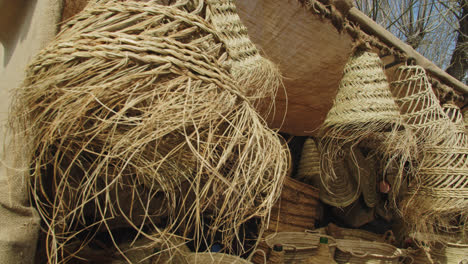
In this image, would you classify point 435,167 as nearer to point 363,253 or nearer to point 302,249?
point 363,253

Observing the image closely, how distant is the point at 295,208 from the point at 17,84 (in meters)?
1.08

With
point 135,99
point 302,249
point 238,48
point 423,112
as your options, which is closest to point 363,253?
point 302,249

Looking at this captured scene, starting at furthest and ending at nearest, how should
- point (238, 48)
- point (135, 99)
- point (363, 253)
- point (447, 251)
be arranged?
point (447, 251)
point (363, 253)
point (238, 48)
point (135, 99)

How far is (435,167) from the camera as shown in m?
1.14

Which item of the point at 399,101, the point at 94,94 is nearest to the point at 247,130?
the point at 94,94

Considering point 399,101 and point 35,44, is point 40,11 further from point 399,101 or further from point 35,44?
point 399,101

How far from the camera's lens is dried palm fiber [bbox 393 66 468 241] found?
43.6 inches

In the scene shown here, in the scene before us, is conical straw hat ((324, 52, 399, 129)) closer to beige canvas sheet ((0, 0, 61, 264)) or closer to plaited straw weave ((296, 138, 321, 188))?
plaited straw weave ((296, 138, 321, 188))

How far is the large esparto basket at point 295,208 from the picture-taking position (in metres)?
1.31

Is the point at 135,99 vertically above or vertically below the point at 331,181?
above

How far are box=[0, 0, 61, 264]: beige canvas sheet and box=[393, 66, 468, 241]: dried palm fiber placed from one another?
3.32 ft

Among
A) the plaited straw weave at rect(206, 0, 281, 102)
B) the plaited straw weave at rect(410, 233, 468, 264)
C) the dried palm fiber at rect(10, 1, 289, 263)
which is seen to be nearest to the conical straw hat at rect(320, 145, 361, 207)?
the plaited straw weave at rect(410, 233, 468, 264)

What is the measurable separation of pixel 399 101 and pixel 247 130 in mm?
903

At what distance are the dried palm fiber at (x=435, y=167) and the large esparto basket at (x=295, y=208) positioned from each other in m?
0.36
